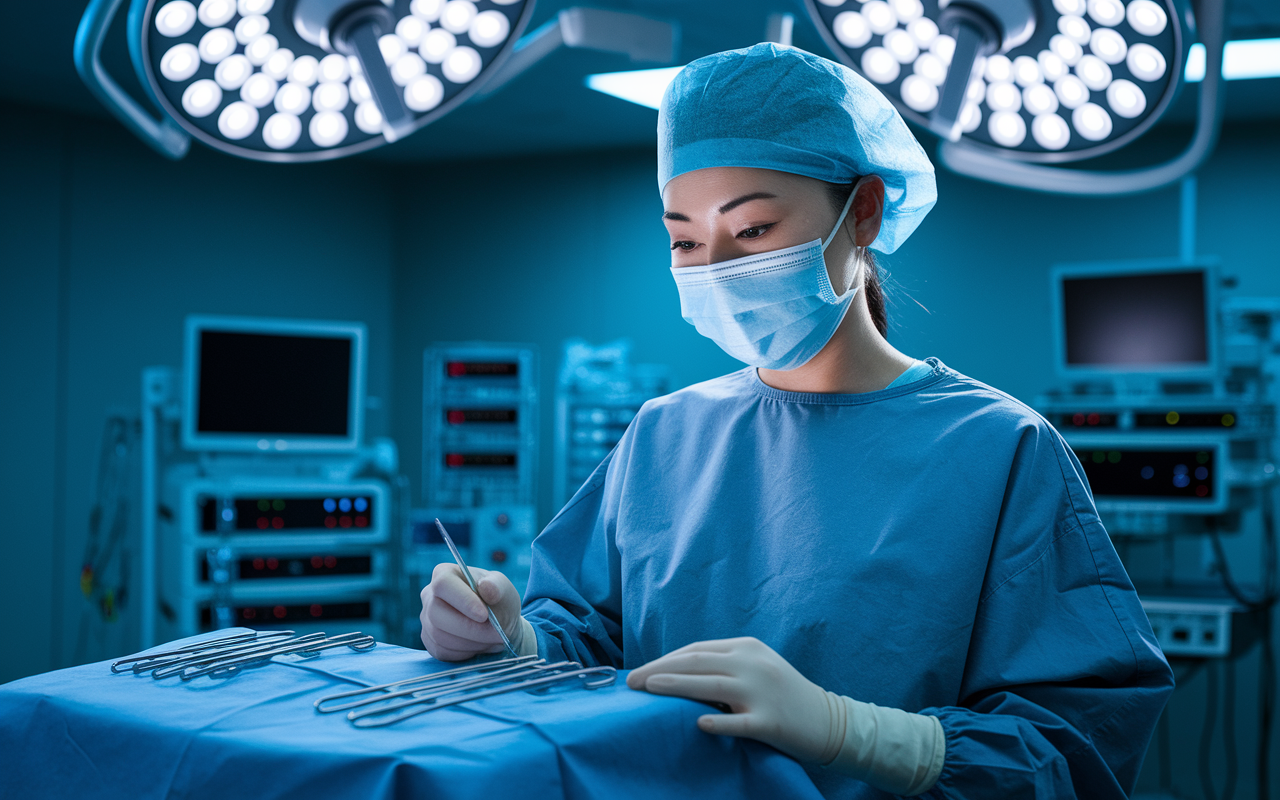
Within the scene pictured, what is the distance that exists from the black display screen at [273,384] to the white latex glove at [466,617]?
3.15 metres

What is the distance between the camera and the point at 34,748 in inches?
29.0

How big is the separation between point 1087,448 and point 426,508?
2.83 metres

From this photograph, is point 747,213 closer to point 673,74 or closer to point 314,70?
point 314,70

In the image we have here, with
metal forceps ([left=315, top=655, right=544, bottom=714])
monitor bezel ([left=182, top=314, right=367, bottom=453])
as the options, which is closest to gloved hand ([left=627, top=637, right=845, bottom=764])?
metal forceps ([left=315, top=655, right=544, bottom=714])

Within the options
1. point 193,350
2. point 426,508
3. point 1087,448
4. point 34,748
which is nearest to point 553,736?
point 34,748

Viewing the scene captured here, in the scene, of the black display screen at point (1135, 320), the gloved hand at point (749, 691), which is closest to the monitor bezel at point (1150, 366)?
the black display screen at point (1135, 320)

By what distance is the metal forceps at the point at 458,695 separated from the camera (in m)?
0.65

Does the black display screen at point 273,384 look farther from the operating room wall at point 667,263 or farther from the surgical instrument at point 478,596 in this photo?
the surgical instrument at point 478,596

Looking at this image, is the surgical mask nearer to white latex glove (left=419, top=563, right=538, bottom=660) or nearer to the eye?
the eye

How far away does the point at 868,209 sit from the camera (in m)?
1.16

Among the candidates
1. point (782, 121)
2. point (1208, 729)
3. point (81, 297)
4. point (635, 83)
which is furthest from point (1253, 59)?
point (81, 297)

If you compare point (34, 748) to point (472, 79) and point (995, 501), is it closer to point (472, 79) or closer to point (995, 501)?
point (472, 79)

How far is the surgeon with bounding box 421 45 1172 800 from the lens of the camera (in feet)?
2.81

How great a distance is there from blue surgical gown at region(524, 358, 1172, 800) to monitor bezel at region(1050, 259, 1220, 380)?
8.47ft
